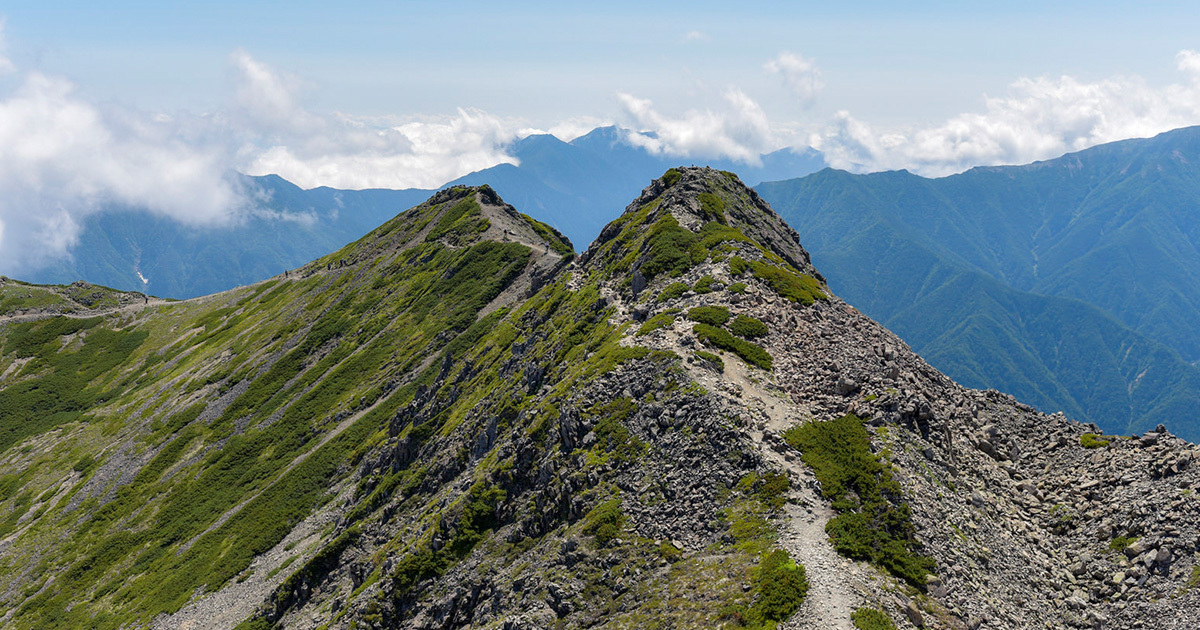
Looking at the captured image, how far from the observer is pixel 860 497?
3534cm

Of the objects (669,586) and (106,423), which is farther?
(106,423)

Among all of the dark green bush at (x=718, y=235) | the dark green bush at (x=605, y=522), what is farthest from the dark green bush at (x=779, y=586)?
the dark green bush at (x=718, y=235)

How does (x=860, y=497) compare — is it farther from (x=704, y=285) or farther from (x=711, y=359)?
(x=704, y=285)

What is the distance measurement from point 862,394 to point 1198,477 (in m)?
17.8

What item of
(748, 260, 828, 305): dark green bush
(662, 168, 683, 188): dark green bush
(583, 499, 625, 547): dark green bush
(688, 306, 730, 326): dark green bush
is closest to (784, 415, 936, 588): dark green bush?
(583, 499, 625, 547): dark green bush

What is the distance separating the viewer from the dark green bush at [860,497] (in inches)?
1250

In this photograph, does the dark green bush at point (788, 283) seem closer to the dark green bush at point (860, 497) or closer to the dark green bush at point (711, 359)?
the dark green bush at point (711, 359)

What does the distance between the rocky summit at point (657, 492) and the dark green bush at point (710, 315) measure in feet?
0.82

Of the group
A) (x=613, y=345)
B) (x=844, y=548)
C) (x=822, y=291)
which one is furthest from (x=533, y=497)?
(x=822, y=291)

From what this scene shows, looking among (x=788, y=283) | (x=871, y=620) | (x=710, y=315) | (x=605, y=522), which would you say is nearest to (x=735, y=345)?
(x=710, y=315)

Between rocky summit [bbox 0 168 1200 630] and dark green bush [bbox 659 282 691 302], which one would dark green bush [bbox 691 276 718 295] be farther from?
dark green bush [bbox 659 282 691 302]

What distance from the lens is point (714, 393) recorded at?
42719 mm

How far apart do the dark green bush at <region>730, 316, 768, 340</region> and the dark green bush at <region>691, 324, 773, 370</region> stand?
108 centimetres

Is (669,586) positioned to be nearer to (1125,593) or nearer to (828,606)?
(828,606)
